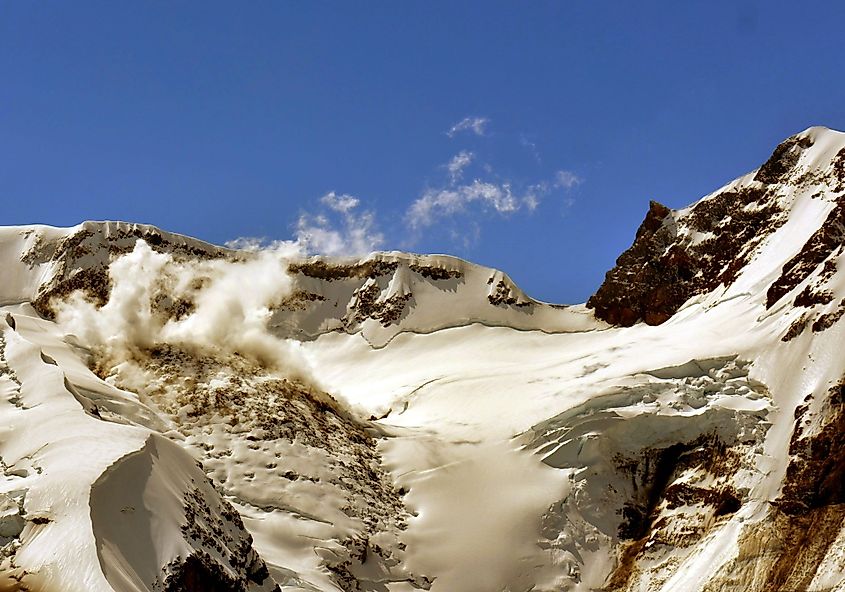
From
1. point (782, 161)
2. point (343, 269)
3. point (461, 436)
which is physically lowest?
point (461, 436)

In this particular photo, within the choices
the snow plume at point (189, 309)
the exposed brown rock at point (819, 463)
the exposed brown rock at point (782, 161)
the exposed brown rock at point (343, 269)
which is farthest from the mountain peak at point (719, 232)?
the snow plume at point (189, 309)

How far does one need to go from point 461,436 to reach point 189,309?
1888 centimetres

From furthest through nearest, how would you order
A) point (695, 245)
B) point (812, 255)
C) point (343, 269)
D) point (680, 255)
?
point (343, 269) < point (680, 255) < point (695, 245) < point (812, 255)

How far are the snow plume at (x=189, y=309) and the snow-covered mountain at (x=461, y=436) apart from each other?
0.68 feet

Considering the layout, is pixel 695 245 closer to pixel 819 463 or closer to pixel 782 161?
pixel 782 161

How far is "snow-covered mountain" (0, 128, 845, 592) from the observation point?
18.9 meters

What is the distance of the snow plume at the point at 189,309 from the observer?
40531 millimetres

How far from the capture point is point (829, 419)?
28953 millimetres

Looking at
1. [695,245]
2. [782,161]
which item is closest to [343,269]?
[695,245]

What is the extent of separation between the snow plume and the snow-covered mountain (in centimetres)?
21

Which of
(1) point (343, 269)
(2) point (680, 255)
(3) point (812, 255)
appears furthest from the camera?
(1) point (343, 269)

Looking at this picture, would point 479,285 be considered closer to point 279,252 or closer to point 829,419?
point 279,252

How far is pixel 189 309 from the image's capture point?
156 ft

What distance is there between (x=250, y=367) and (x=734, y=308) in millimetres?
A: 19444
